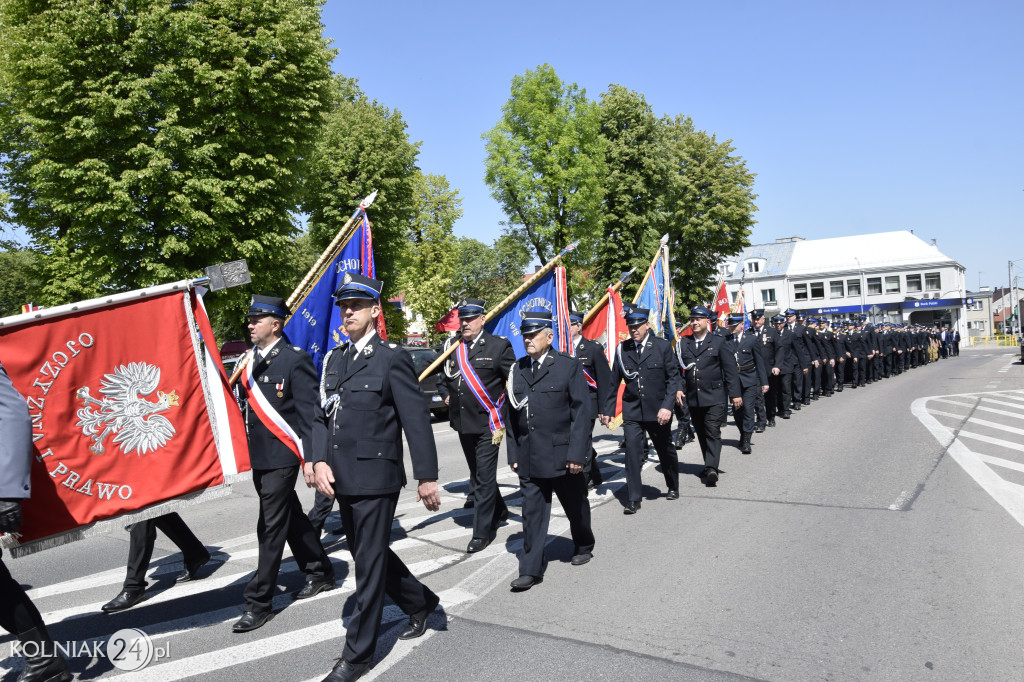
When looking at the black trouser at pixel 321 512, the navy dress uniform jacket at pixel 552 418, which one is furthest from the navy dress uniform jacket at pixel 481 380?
the black trouser at pixel 321 512

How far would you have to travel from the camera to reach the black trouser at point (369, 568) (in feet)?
13.2

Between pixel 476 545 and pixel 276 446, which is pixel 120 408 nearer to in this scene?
pixel 276 446

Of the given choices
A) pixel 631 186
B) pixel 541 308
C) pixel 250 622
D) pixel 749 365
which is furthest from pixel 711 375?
pixel 631 186

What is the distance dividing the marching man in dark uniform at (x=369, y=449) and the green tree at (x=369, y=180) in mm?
28573

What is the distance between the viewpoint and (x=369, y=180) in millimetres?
33344

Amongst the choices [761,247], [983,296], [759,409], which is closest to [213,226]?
[759,409]

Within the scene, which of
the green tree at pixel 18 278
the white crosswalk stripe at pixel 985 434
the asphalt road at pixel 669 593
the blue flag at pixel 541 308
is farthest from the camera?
the green tree at pixel 18 278

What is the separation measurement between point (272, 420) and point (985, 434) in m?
11.5

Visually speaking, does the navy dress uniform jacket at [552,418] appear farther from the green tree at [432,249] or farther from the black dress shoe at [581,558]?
the green tree at [432,249]

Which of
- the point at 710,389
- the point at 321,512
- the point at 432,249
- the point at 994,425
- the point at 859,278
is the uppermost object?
the point at 432,249

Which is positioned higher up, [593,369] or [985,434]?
[593,369]

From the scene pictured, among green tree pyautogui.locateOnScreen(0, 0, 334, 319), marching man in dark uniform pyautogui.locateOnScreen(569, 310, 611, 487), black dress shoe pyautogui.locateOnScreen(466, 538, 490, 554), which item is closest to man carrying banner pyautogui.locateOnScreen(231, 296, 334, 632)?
black dress shoe pyautogui.locateOnScreen(466, 538, 490, 554)

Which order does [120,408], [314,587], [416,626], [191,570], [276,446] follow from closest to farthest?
[416,626], [120,408], [276,446], [314,587], [191,570]

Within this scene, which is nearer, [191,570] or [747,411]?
[191,570]
